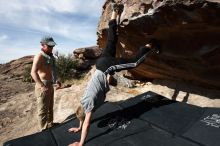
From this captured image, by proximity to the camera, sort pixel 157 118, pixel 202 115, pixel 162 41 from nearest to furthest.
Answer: pixel 202 115
pixel 157 118
pixel 162 41

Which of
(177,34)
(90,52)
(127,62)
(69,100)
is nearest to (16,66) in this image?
(90,52)

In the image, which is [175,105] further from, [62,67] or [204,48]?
[62,67]

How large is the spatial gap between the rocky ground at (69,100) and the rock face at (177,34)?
7.6 inches

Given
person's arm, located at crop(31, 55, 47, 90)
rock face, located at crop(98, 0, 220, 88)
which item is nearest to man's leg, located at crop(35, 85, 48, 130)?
person's arm, located at crop(31, 55, 47, 90)

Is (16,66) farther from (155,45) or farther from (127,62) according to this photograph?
(127,62)

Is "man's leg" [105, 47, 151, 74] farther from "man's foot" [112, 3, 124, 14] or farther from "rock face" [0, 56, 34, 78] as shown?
"rock face" [0, 56, 34, 78]

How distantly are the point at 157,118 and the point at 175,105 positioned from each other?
0.52 meters

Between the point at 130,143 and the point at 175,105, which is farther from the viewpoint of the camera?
the point at 175,105

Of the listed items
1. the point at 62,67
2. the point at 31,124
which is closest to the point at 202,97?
the point at 31,124

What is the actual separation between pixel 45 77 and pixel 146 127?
206cm

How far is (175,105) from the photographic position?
201 inches

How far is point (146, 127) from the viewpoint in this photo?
457cm

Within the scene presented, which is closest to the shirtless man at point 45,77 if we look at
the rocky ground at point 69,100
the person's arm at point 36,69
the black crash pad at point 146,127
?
the person's arm at point 36,69

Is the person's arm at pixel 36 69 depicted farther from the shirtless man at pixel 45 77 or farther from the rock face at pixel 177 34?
the rock face at pixel 177 34
